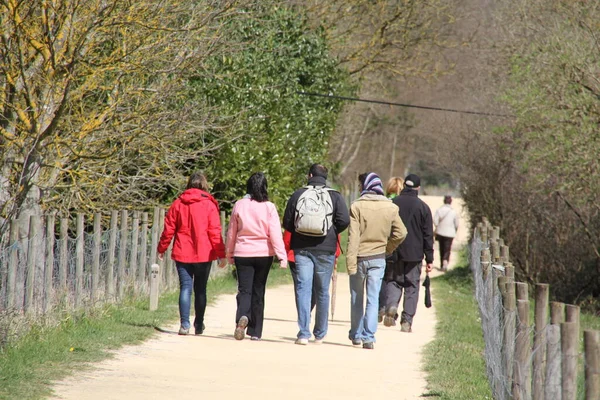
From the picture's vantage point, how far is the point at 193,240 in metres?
10.7

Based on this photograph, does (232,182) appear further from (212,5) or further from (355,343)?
(355,343)

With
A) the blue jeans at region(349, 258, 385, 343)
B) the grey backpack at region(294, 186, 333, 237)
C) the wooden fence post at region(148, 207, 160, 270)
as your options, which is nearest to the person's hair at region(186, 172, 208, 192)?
the grey backpack at region(294, 186, 333, 237)

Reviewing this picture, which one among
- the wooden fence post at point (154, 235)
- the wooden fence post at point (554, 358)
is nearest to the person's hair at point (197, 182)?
the wooden fence post at point (154, 235)

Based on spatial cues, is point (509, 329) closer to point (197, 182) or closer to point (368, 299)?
point (368, 299)

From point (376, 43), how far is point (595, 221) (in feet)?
32.7

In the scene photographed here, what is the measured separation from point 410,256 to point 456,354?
6.52 feet

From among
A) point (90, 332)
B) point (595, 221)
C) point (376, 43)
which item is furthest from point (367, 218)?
point (376, 43)

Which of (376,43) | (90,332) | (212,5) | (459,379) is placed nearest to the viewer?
(459,379)

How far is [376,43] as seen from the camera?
29609 mm

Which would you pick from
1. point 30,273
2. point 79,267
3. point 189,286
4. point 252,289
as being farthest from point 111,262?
point 30,273

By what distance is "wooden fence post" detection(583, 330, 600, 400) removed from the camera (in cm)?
447

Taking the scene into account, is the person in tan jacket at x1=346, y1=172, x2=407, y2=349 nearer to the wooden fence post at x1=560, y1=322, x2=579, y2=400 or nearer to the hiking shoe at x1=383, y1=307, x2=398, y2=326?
the hiking shoe at x1=383, y1=307, x2=398, y2=326

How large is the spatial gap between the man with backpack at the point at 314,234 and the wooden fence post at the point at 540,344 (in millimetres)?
4332

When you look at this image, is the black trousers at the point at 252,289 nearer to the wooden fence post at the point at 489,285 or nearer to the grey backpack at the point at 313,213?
the grey backpack at the point at 313,213
